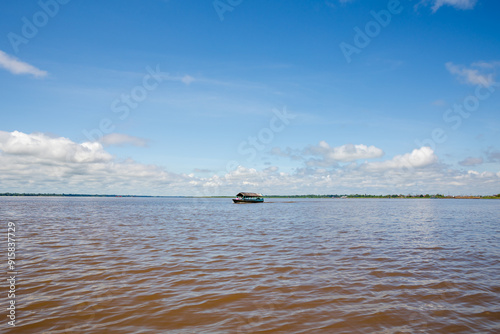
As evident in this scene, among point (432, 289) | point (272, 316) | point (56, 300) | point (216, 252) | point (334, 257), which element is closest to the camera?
point (272, 316)

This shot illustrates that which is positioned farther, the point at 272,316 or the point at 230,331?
the point at 272,316

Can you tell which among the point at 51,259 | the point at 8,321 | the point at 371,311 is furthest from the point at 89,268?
the point at 371,311

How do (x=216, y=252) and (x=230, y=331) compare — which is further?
(x=216, y=252)

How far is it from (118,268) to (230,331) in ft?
25.7

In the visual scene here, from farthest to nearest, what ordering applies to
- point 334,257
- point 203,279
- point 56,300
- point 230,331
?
1. point 334,257
2. point 203,279
3. point 56,300
4. point 230,331

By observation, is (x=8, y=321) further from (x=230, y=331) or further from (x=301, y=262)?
(x=301, y=262)

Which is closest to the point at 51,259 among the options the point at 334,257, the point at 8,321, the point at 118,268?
the point at 118,268

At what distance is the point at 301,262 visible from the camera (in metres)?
13.8

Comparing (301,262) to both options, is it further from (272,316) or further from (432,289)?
(272,316)

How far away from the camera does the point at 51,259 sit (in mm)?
13922

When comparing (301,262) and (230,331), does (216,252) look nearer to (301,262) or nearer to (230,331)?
(301,262)

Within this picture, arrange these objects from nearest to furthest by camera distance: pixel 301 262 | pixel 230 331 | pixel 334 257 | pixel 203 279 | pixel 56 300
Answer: pixel 230 331 → pixel 56 300 → pixel 203 279 → pixel 301 262 → pixel 334 257

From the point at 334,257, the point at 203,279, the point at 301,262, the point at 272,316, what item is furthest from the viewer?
the point at 334,257

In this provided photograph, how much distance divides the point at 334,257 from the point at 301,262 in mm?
2356
